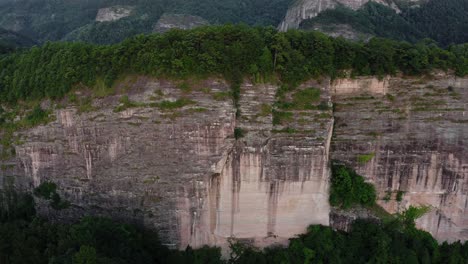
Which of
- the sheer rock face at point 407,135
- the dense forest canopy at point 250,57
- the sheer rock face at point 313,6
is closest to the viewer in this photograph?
the dense forest canopy at point 250,57

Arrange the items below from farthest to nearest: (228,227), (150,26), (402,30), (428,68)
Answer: (150,26) < (402,30) < (228,227) < (428,68)

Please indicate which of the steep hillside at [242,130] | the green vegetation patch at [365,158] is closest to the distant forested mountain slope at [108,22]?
A: the steep hillside at [242,130]

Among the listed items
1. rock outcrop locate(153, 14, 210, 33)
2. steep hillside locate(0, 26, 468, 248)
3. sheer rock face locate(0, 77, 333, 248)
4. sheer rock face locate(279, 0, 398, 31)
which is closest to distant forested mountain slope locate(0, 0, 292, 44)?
rock outcrop locate(153, 14, 210, 33)

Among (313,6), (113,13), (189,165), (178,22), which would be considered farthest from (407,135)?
(113,13)

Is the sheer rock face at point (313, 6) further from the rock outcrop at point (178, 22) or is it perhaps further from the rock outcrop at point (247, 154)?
the rock outcrop at point (247, 154)

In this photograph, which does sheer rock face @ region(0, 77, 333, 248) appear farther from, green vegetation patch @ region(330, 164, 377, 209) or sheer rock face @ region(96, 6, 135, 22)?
sheer rock face @ region(96, 6, 135, 22)

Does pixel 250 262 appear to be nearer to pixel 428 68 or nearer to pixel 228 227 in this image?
pixel 228 227

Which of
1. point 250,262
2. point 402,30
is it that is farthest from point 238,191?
point 402,30

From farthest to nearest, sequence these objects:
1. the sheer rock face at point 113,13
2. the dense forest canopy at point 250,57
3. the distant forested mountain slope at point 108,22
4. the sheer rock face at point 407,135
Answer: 1. the sheer rock face at point 113,13
2. the distant forested mountain slope at point 108,22
3. the sheer rock face at point 407,135
4. the dense forest canopy at point 250,57
